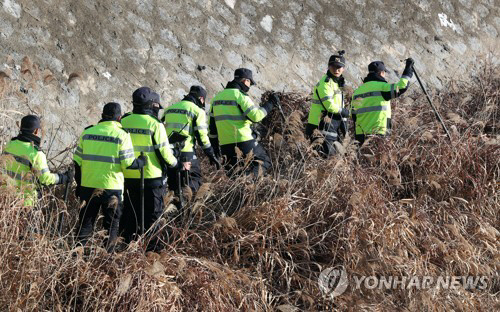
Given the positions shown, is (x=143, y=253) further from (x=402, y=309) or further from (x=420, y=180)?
(x=420, y=180)

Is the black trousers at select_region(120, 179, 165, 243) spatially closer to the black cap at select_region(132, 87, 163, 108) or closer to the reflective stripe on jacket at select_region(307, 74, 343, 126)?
the black cap at select_region(132, 87, 163, 108)

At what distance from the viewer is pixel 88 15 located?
1035 centimetres

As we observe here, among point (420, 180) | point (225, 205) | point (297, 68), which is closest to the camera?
point (225, 205)

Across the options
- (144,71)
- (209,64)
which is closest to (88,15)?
(144,71)

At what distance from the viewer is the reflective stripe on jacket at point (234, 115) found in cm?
883

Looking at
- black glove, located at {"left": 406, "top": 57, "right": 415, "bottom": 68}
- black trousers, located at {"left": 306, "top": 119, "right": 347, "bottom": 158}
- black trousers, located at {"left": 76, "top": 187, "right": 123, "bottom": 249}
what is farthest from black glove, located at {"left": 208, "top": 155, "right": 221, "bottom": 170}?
black glove, located at {"left": 406, "top": 57, "right": 415, "bottom": 68}

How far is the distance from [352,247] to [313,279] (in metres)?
0.49

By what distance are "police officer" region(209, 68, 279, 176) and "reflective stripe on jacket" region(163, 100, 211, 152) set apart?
39cm

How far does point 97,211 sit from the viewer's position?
7.15m

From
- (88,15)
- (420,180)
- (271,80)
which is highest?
(88,15)

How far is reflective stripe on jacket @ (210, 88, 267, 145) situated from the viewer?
8828mm

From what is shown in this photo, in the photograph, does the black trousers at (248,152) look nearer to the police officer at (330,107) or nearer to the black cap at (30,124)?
the police officer at (330,107)

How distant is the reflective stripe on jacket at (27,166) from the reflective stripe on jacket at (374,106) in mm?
4065

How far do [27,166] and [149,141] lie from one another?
45.9 inches
